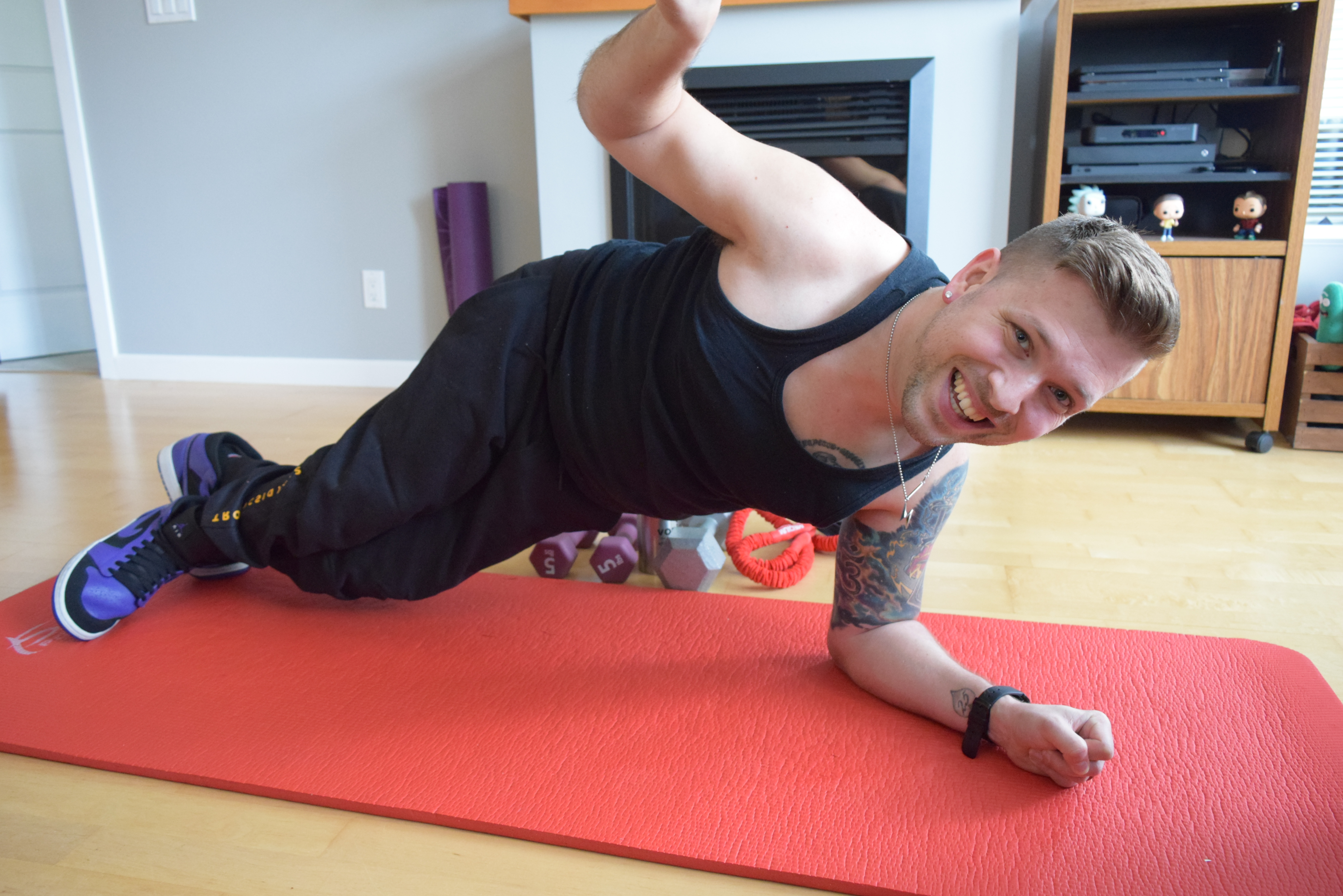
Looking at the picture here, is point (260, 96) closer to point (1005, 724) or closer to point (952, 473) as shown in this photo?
point (952, 473)

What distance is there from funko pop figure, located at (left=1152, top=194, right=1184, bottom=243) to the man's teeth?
1.70 metres

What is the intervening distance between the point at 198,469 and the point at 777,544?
975 mm

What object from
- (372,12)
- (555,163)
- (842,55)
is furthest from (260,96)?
(842,55)

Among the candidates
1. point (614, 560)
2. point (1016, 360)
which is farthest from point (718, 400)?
point (614, 560)

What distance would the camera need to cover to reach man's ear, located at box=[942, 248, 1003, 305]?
3.07 ft

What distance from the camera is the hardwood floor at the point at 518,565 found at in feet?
2.93

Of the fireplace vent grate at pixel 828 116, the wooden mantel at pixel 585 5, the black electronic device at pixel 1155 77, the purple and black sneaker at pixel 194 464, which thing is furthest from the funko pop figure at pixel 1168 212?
the purple and black sneaker at pixel 194 464

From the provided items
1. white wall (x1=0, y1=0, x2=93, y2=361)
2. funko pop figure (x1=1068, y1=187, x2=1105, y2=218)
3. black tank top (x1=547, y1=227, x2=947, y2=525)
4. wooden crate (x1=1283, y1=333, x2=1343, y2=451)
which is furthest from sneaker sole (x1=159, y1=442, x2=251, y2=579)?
white wall (x1=0, y1=0, x2=93, y2=361)

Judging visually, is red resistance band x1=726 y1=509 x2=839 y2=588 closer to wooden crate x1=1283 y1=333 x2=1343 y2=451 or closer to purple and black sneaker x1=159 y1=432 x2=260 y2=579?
purple and black sneaker x1=159 y1=432 x2=260 y2=579

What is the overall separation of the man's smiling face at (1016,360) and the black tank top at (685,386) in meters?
0.11

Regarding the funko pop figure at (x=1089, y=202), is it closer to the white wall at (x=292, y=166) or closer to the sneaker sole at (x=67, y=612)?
the white wall at (x=292, y=166)

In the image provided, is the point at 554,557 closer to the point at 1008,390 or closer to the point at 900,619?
the point at 900,619

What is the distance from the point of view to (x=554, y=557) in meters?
1.53

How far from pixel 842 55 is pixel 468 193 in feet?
3.68
